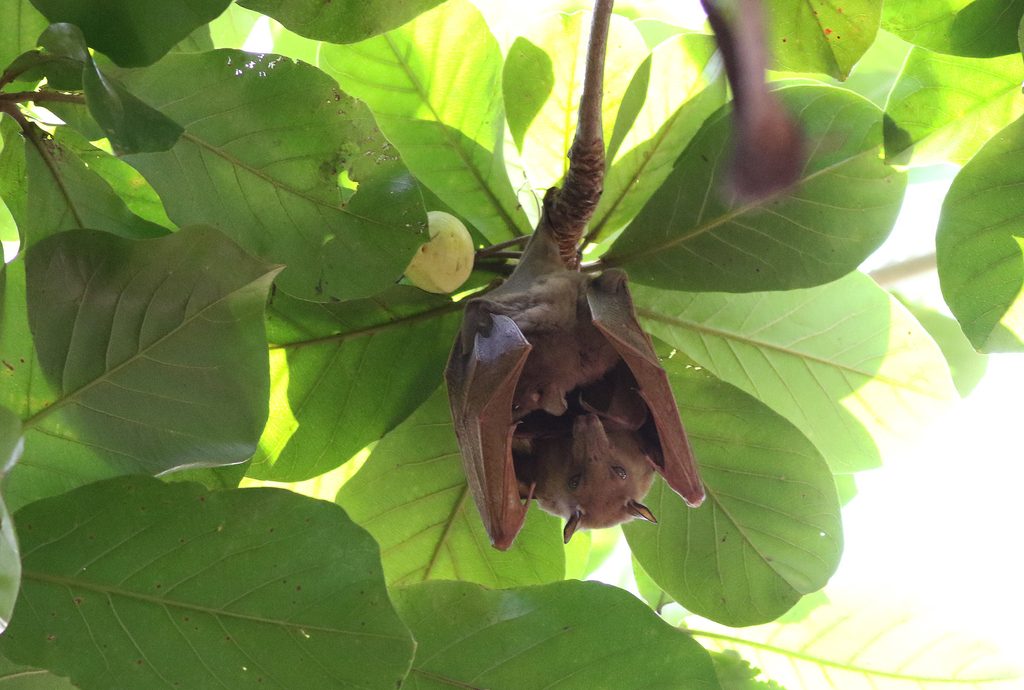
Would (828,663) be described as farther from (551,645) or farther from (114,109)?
(114,109)

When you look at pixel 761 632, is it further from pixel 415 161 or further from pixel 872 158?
pixel 415 161

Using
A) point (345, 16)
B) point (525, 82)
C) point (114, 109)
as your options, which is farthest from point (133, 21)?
point (525, 82)

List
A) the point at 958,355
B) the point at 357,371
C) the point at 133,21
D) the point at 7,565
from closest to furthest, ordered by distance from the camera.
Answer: the point at 7,565 → the point at 133,21 → the point at 357,371 → the point at 958,355

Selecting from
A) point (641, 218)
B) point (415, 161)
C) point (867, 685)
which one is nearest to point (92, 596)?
point (415, 161)

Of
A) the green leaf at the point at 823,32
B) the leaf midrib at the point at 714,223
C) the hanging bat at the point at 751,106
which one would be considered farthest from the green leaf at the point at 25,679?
the green leaf at the point at 823,32

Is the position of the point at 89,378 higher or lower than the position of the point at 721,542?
higher

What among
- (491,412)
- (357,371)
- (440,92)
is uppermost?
(440,92)
